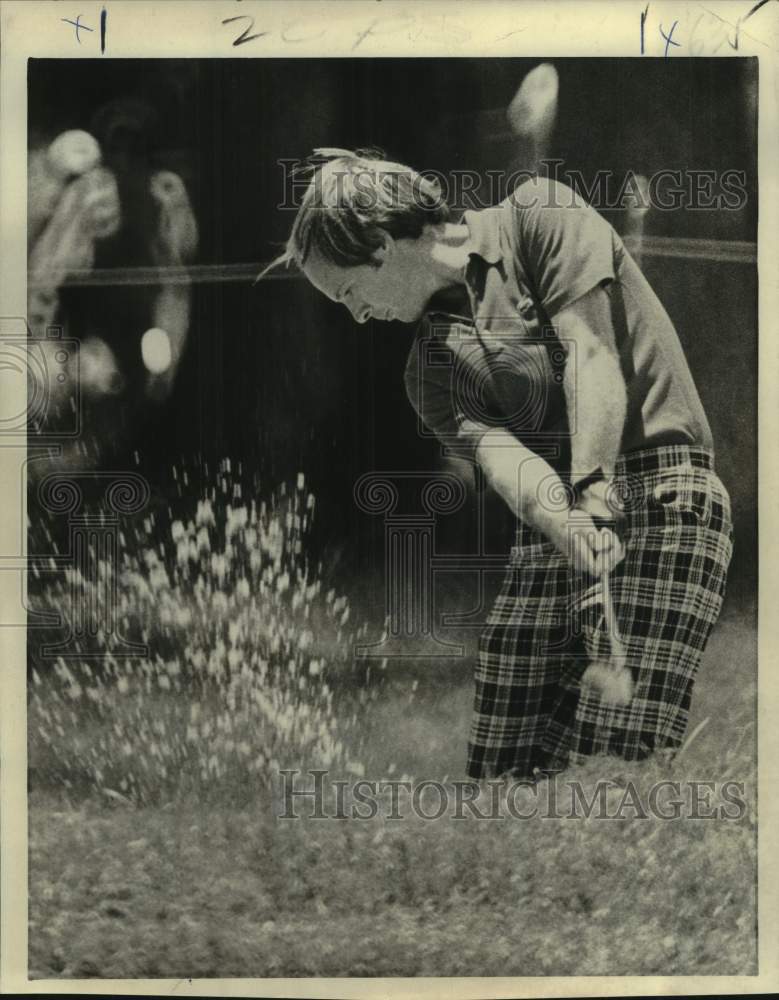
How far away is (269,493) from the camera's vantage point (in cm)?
168

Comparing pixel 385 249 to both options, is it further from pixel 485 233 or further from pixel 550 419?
pixel 550 419

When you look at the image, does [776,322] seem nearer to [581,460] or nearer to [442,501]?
[581,460]

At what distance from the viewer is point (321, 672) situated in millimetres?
1683

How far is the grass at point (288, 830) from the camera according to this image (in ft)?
5.47

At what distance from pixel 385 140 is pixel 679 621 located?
128cm

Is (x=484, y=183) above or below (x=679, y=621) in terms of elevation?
above

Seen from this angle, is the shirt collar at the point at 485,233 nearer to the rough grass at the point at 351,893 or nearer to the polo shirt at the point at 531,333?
the polo shirt at the point at 531,333

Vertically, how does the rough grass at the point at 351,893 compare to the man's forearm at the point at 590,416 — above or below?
below

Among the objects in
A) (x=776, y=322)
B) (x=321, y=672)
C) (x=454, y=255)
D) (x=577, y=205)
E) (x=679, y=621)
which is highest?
(x=577, y=205)

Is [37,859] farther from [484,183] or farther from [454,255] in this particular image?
[484,183]

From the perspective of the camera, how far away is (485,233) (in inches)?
66.7

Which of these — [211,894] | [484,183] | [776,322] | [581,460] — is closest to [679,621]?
[581,460]

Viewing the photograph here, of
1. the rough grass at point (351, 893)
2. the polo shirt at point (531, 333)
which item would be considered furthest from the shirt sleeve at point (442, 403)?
the rough grass at point (351, 893)

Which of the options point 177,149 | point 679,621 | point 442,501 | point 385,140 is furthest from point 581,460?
point 177,149
